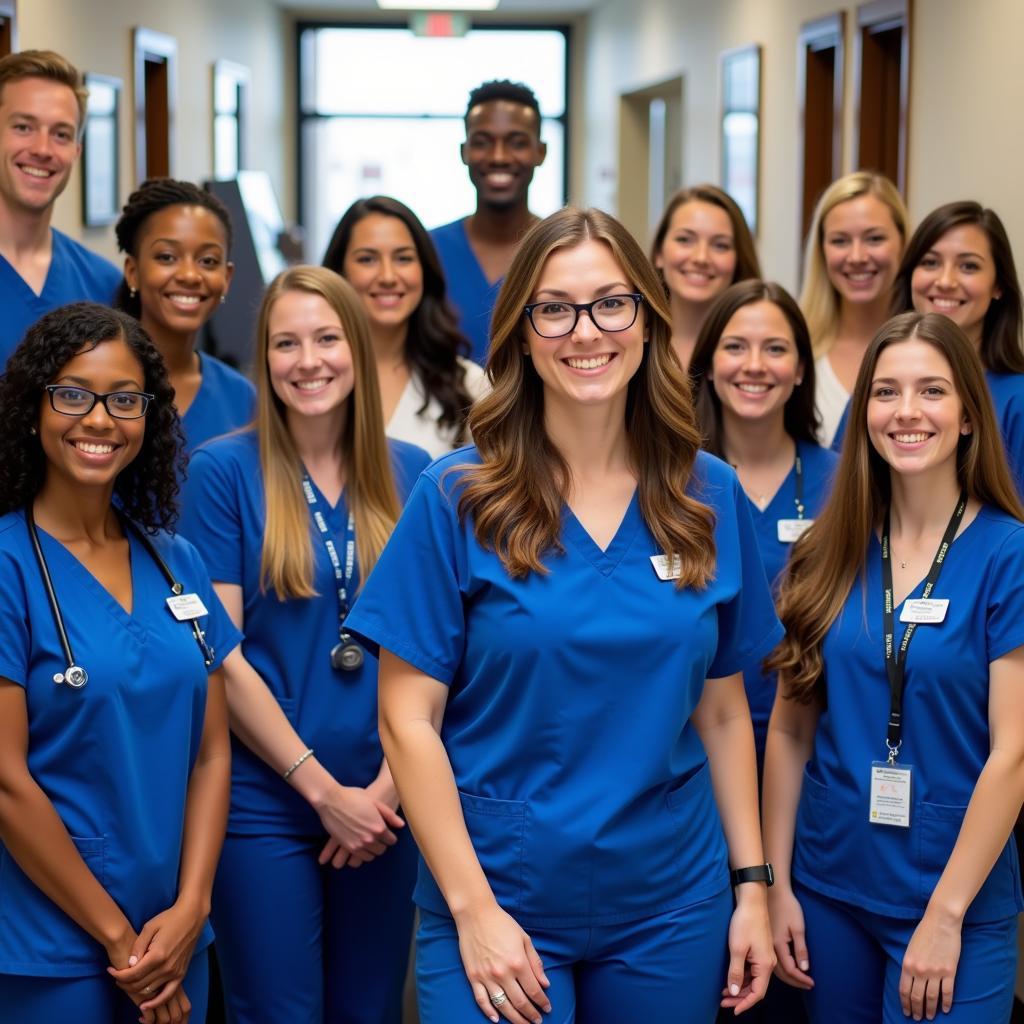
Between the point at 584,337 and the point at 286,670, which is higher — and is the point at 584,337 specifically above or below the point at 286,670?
above

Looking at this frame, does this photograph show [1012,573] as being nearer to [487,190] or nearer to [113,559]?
[113,559]

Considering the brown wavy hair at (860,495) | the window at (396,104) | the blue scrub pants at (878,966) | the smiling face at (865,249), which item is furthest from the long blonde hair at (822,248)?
the window at (396,104)

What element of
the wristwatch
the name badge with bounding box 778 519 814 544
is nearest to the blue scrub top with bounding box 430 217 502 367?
the name badge with bounding box 778 519 814 544

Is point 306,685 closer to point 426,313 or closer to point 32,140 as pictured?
point 426,313

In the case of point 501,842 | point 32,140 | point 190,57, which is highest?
point 190,57

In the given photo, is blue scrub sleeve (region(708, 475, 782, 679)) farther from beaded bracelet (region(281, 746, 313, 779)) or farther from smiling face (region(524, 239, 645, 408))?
beaded bracelet (region(281, 746, 313, 779))

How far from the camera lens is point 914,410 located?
6.38ft

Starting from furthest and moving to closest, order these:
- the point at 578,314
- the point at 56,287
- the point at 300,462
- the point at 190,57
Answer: the point at 190,57
the point at 56,287
the point at 300,462
the point at 578,314

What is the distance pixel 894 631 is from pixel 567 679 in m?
0.56

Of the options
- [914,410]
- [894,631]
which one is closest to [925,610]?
[894,631]

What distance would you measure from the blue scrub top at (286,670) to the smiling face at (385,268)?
0.80m

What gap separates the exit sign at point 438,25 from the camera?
33.0 ft

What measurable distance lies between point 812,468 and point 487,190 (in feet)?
4.59

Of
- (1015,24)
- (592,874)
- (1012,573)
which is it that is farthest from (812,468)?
(1015,24)
